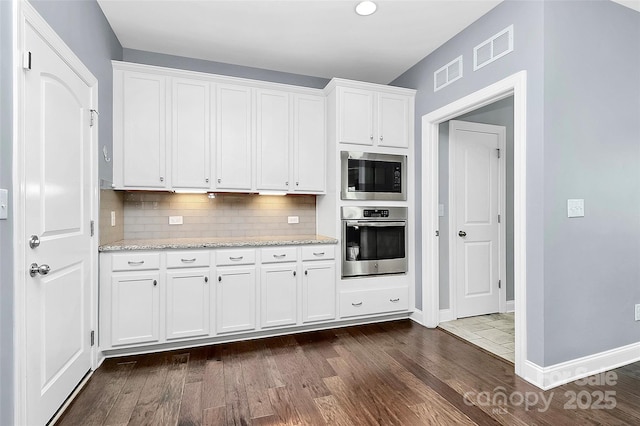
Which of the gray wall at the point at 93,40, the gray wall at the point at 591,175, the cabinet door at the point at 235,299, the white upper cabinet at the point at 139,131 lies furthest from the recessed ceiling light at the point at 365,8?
the cabinet door at the point at 235,299

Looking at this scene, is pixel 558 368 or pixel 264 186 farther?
pixel 264 186

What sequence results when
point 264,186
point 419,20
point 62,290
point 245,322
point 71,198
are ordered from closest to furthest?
point 62,290, point 71,198, point 419,20, point 245,322, point 264,186

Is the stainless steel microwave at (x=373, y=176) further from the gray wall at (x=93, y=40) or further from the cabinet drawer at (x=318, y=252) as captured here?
the gray wall at (x=93, y=40)

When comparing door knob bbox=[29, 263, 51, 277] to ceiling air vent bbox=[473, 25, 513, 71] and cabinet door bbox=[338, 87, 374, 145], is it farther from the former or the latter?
ceiling air vent bbox=[473, 25, 513, 71]

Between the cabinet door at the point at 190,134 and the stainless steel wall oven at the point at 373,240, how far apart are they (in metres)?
1.47

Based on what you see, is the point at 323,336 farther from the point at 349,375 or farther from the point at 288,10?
the point at 288,10

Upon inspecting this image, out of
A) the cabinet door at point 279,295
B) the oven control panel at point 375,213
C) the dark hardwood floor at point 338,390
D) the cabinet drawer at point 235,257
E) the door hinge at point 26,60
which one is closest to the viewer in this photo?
the door hinge at point 26,60

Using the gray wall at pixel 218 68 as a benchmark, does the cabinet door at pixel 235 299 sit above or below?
below

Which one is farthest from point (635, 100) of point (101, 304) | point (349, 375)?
point (101, 304)

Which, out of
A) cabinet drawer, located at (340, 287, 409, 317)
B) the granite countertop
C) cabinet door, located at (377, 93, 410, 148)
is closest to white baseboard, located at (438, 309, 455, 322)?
cabinet drawer, located at (340, 287, 409, 317)

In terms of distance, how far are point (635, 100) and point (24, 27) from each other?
403 centimetres

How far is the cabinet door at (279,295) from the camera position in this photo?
9.92 ft

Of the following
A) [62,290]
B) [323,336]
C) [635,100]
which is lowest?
[323,336]

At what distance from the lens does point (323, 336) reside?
3.12 metres
